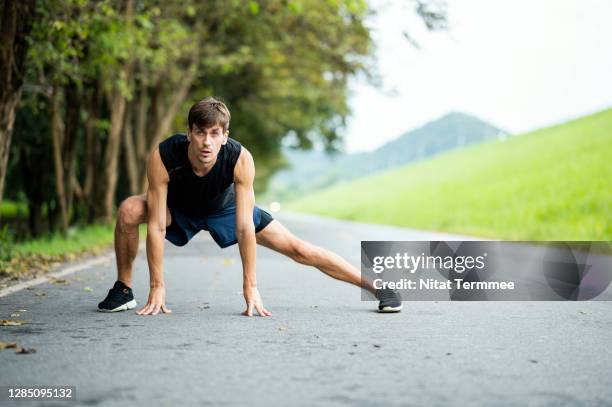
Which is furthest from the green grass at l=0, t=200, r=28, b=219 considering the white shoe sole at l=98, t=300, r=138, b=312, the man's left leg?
the man's left leg

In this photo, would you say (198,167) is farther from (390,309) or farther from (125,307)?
(390,309)

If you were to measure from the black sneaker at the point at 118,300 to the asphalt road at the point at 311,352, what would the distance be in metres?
0.11

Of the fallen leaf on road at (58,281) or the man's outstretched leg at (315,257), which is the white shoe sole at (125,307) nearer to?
the man's outstretched leg at (315,257)

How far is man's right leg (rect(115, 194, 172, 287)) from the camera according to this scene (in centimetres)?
650

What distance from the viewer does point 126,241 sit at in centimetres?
653

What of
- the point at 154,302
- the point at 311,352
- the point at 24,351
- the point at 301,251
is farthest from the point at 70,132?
the point at 311,352

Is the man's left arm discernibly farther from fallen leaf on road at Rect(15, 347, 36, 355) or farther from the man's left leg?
fallen leaf on road at Rect(15, 347, 36, 355)

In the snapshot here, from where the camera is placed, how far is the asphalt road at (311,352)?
4062mm

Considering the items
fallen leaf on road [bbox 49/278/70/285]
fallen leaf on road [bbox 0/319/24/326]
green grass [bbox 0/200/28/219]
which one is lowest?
fallen leaf on road [bbox 0/319/24/326]

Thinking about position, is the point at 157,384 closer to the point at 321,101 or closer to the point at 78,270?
the point at 78,270

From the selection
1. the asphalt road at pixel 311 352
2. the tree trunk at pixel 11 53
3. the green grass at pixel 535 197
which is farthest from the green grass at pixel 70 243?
the green grass at pixel 535 197

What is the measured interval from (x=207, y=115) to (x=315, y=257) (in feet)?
5.04

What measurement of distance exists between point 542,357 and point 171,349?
7.26 ft

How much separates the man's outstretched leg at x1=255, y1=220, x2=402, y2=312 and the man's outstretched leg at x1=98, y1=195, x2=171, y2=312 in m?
0.82
